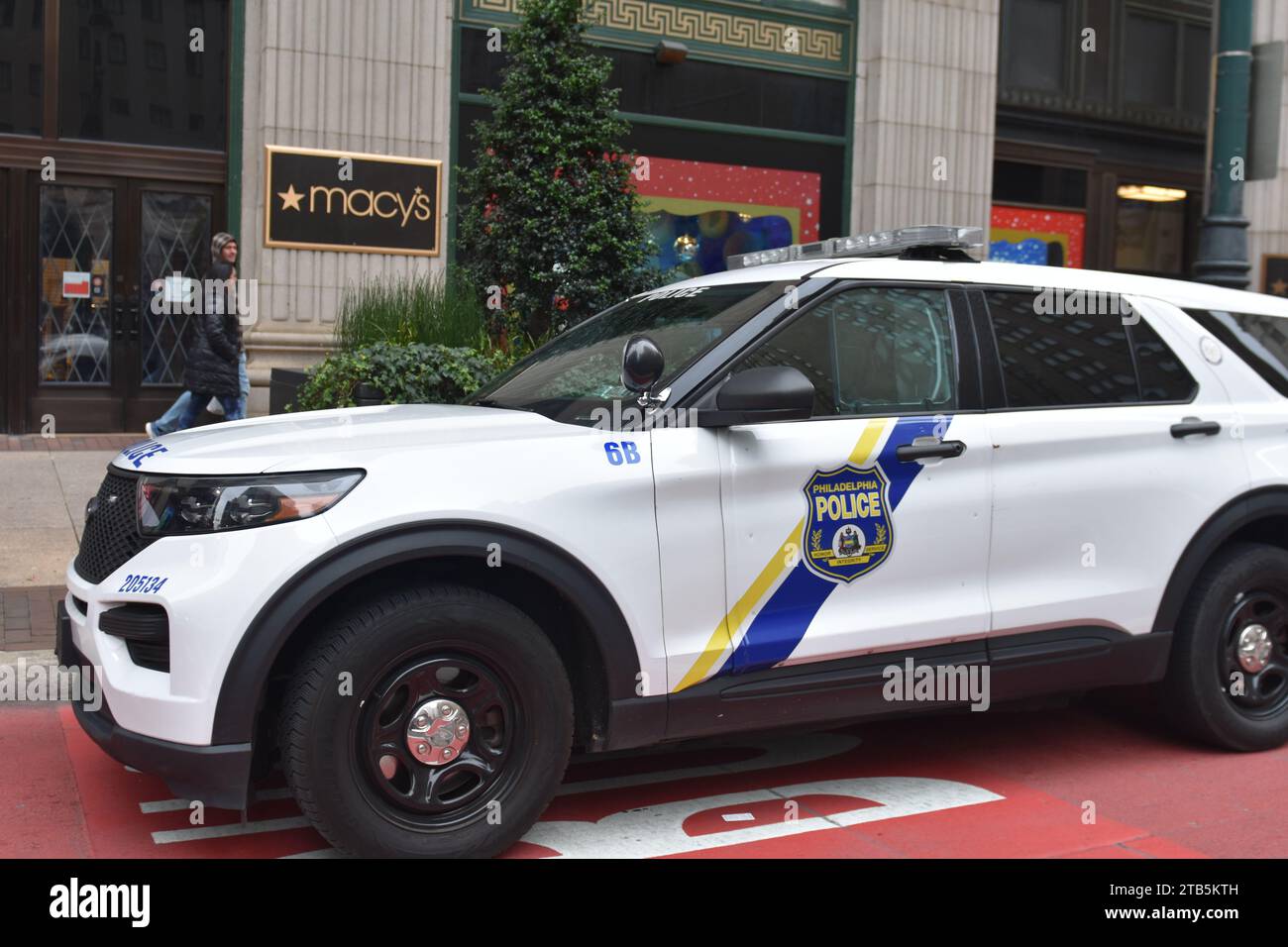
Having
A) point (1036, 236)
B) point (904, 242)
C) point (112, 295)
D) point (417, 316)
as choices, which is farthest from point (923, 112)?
point (904, 242)

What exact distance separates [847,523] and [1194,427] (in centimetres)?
163

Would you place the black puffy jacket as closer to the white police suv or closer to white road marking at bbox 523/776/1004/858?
the white police suv

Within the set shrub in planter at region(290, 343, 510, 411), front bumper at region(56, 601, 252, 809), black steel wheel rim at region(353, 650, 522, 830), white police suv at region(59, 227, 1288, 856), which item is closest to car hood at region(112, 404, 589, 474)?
white police suv at region(59, 227, 1288, 856)

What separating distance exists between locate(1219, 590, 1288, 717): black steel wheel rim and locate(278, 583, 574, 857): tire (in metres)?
2.78

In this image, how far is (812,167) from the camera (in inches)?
603

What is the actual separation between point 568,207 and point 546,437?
528 centimetres

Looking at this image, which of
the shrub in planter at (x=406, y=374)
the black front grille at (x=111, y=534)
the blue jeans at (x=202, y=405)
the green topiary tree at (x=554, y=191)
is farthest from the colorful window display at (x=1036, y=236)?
the black front grille at (x=111, y=534)

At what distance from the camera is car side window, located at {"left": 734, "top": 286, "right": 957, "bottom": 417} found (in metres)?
4.58

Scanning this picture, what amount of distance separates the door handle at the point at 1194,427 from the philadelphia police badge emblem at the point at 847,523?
1.36 meters

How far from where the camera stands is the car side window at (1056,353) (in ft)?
16.3

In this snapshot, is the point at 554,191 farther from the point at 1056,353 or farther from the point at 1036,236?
the point at 1036,236

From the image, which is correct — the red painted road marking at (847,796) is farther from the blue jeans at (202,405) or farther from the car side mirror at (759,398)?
the blue jeans at (202,405)

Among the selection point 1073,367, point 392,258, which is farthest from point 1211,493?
point 392,258

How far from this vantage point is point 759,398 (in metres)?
A: 4.17
